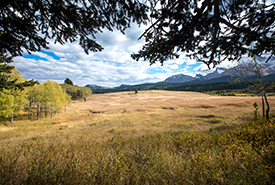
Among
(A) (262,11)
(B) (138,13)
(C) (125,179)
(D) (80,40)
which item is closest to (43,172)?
(C) (125,179)

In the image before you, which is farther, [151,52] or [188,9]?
[151,52]

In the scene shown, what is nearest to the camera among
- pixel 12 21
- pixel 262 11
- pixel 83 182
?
pixel 83 182

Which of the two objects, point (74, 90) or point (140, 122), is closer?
point (140, 122)

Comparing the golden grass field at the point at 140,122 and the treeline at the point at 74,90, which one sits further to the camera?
the treeline at the point at 74,90

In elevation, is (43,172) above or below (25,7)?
below

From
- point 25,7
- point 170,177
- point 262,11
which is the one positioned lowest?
point 170,177

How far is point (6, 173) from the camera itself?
236cm

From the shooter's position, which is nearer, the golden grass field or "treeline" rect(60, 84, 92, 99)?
the golden grass field

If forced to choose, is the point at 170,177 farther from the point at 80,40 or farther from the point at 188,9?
the point at 80,40

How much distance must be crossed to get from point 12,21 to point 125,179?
21.2 feet

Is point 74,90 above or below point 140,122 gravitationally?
above

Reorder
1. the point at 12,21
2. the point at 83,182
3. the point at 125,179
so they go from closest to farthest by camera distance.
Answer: the point at 83,182, the point at 125,179, the point at 12,21

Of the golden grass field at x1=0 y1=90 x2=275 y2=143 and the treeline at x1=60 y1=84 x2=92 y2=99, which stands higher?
the treeline at x1=60 y1=84 x2=92 y2=99

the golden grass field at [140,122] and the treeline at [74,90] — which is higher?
the treeline at [74,90]
